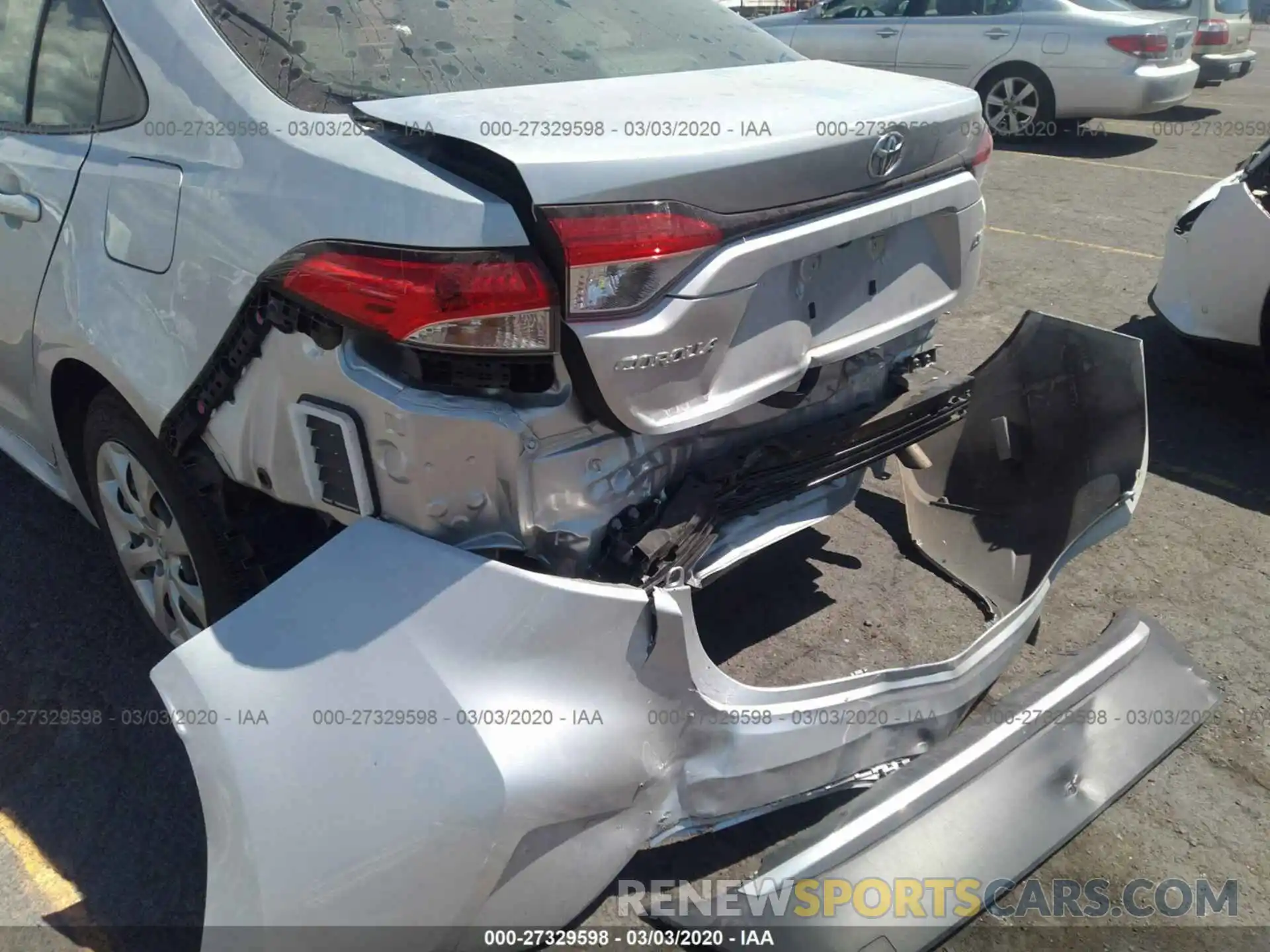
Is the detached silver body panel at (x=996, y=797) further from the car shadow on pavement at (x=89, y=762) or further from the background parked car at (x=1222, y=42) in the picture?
the background parked car at (x=1222, y=42)

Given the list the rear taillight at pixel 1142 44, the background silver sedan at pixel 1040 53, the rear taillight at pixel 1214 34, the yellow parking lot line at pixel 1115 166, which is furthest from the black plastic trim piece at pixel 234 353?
the rear taillight at pixel 1214 34

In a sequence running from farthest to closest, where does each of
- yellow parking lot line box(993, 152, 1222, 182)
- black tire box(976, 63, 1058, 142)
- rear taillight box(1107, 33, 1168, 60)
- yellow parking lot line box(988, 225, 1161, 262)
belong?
black tire box(976, 63, 1058, 142), rear taillight box(1107, 33, 1168, 60), yellow parking lot line box(993, 152, 1222, 182), yellow parking lot line box(988, 225, 1161, 262)

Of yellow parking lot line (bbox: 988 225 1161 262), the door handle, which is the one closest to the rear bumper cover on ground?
the door handle

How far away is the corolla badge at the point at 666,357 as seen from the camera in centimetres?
186

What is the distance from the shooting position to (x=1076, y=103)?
10055 millimetres

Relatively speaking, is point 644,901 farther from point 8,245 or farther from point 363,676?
point 8,245

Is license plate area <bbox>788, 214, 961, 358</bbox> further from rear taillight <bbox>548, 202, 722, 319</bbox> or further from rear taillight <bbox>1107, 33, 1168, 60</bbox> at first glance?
rear taillight <bbox>1107, 33, 1168, 60</bbox>

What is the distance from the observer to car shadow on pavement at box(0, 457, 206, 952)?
2365 millimetres

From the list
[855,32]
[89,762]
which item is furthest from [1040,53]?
[89,762]

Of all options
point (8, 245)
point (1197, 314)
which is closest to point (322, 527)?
point (8, 245)

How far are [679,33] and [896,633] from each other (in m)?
1.76

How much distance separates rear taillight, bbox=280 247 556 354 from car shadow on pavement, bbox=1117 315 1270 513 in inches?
128

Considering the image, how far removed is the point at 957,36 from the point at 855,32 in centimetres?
114

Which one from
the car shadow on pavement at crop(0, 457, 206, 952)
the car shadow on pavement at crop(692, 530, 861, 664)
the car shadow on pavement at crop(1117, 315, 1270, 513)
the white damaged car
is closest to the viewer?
the car shadow on pavement at crop(0, 457, 206, 952)
